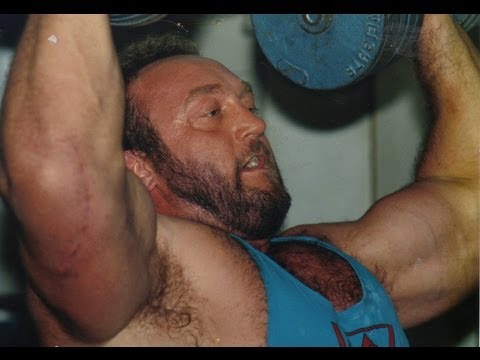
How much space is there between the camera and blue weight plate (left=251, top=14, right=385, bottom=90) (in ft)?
4.15

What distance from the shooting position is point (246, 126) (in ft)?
4.47

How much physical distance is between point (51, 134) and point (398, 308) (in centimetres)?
83

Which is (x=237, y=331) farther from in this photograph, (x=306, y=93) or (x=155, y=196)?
(x=306, y=93)

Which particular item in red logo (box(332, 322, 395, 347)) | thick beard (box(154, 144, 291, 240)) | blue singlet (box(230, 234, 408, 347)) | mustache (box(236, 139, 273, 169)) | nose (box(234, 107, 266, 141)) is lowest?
red logo (box(332, 322, 395, 347))

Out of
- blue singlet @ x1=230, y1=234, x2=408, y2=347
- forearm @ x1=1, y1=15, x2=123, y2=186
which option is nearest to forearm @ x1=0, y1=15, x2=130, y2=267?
forearm @ x1=1, y1=15, x2=123, y2=186

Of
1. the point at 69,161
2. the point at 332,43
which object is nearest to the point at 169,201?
the point at 332,43

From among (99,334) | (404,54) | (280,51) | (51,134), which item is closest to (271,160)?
(280,51)

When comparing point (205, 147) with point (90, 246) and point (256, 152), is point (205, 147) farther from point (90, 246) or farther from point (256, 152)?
point (90, 246)

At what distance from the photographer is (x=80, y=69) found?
849 millimetres

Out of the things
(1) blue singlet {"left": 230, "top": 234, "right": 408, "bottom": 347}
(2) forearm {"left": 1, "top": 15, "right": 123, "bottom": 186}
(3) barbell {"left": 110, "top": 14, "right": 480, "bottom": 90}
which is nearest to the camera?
(2) forearm {"left": 1, "top": 15, "right": 123, "bottom": 186}

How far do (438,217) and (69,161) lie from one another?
32.9 inches

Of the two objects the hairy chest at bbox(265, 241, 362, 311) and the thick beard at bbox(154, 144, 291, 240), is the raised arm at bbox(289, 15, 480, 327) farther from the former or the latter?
the thick beard at bbox(154, 144, 291, 240)

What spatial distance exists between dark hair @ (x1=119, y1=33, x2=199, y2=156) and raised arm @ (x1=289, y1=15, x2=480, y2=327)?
39 cm

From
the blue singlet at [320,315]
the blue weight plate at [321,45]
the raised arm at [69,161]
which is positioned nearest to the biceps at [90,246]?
the raised arm at [69,161]
